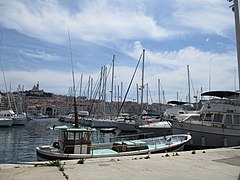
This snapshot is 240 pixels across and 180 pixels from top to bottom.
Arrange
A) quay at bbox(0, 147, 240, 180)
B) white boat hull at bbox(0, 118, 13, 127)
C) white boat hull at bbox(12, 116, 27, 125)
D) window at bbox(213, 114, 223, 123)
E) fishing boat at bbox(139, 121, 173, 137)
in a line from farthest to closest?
white boat hull at bbox(12, 116, 27, 125) → white boat hull at bbox(0, 118, 13, 127) → fishing boat at bbox(139, 121, 173, 137) → window at bbox(213, 114, 223, 123) → quay at bbox(0, 147, 240, 180)

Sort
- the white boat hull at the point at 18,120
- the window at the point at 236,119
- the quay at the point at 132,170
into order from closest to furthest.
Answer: the quay at the point at 132,170 < the window at the point at 236,119 < the white boat hull at the point at 18,120

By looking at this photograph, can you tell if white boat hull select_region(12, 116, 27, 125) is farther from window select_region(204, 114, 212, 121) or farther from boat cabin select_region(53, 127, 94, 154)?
boat cabin select_region(53, 127, 94, 154)

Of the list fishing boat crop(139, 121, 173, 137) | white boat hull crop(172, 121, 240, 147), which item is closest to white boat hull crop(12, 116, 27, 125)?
fishing boat crop(139, 121, 173, 137)

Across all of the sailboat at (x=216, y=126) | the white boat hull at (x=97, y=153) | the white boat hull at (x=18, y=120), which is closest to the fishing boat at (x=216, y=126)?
the sailboat at (x=216, y=126)

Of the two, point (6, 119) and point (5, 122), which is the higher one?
point (6, 119)

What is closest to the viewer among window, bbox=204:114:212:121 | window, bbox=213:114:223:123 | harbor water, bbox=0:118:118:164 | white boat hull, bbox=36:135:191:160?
white boat hull, bbox=36:135:191:160

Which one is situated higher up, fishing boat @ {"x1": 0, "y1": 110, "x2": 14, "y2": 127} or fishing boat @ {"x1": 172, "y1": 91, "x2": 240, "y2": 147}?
fishing boat @ {"x1": 172, "y1": 91, "x2": 240, "y2": 147}

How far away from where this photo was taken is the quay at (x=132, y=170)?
873cm

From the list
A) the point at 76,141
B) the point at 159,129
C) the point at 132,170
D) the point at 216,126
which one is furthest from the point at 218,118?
the point at 132,170

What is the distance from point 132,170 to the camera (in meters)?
9.80

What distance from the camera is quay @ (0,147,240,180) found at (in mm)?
8727

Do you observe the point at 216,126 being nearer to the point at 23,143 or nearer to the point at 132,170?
the point at 132,170

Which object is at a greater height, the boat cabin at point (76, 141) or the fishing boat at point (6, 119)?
the boat cabin at point (76, 141)

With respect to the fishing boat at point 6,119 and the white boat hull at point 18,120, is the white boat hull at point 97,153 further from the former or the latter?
the white boat hull at point 18,120
